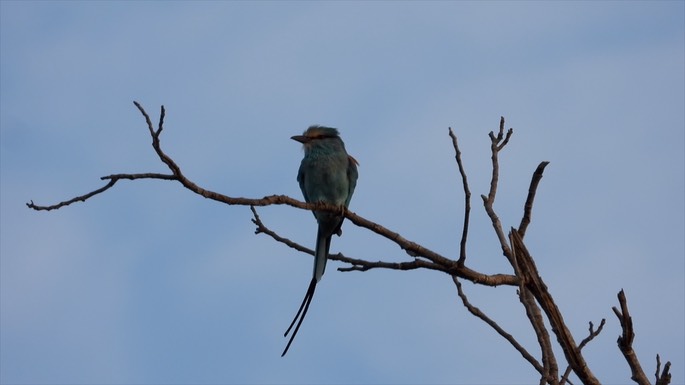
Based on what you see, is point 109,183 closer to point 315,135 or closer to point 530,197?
point 530,197

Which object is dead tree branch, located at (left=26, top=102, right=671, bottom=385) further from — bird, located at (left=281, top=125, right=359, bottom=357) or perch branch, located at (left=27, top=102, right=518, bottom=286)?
bird, located at (left=281, top=125, right=359, bottom=357)

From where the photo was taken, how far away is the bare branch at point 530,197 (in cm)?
310

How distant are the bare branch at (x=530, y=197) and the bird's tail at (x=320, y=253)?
2.02 meters

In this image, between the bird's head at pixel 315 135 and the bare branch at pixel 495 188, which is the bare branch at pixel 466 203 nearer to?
the bare branch at pixel 495 188

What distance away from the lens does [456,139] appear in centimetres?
317

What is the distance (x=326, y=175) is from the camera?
6.17 m

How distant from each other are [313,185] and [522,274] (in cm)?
343

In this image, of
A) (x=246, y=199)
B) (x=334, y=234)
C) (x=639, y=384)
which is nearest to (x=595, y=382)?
(x=639, y=384)

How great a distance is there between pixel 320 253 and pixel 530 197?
2585 millimetres

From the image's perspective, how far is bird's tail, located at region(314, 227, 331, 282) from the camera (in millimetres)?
5117

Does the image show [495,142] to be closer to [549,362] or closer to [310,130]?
[549,362]

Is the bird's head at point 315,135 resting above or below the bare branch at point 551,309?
above

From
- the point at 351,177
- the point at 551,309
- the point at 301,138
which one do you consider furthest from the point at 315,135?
the point at 551,309

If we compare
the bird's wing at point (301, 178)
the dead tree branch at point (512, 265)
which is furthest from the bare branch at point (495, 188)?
the bird's wing at point (301, 178)
